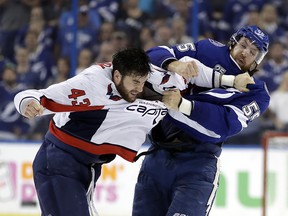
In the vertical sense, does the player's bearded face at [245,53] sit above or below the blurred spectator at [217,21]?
above

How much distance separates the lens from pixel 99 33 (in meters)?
8.30

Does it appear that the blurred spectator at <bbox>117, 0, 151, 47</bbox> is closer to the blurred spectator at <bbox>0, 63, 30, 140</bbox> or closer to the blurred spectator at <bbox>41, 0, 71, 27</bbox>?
the blurred spectator at <bbox>41, 0, 71, 27</bbox>

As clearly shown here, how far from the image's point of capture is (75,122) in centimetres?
398

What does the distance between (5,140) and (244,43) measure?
4.22 metres

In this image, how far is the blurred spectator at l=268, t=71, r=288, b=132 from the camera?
25.5 feet

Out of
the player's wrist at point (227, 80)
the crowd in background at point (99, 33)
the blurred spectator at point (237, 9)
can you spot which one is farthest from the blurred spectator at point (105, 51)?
the player's wrist at point (227, 80)

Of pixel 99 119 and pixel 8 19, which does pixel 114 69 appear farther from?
pixel 8 19

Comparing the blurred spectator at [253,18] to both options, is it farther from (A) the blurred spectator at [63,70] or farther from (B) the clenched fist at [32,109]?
(B) the clenched fist at [32,109]

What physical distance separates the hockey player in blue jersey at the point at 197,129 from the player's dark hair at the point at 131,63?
0.75 ft

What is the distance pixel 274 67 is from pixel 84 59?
1.95m

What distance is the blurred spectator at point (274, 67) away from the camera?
797 cm

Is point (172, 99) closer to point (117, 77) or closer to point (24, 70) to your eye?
point (117, 77)

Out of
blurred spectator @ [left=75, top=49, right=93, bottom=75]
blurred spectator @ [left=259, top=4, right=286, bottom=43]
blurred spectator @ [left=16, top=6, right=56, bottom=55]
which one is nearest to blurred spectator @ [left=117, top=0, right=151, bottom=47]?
blurred spectator @ [left=75, top=49, right=93, bottom=75]

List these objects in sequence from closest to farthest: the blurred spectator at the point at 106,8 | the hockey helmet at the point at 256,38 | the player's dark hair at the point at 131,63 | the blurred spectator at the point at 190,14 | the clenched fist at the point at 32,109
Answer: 1. the clenched fist at the point at 32,109
2. the player's dark hair at the point at 131,63
3. the hockey helmet at the point at 256,38
4. the blurred spectator at the point at 190,14
5. the blurred spectator at the point at 106,8
